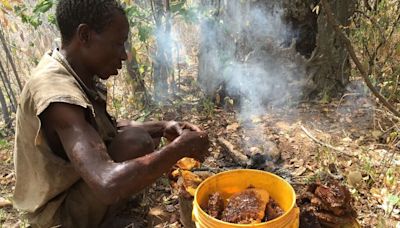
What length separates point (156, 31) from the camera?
3.76 meters

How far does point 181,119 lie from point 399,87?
6.81 feet

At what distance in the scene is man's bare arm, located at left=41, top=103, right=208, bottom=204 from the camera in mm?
1596

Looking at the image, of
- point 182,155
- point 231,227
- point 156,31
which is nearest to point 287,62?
point 156,31

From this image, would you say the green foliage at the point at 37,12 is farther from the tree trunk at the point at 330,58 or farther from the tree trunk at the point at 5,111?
A: the tree trunk at the point at 330,58

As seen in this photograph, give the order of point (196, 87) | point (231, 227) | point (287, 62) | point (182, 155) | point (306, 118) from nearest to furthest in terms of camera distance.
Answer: point (231, 227), point (182, 155), point (306, 118), point (287, 62), point (196, 87)

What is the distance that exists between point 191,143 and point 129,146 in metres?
0.44

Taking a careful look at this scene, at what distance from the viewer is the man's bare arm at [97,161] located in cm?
160

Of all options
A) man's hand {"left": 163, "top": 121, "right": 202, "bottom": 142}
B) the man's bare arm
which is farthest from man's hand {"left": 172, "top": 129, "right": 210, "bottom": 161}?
man's hand {"left": 163, "top": 121, "right": 202, "bottom": 142}

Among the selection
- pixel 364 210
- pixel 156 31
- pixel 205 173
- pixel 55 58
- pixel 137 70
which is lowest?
pixel 364 210

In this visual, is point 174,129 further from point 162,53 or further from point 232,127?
point 162,53

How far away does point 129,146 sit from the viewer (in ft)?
7.08

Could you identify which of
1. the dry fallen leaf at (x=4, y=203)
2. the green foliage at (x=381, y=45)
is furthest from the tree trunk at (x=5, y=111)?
the green foliage at (x=381, y=45)

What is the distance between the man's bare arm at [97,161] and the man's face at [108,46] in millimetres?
350

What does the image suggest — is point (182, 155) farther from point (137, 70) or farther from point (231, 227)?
point (137, 70)
